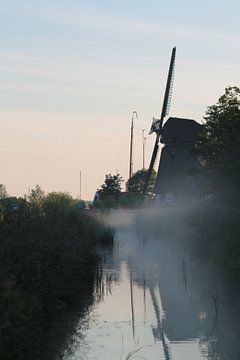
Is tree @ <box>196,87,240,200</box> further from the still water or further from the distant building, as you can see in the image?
the distant building

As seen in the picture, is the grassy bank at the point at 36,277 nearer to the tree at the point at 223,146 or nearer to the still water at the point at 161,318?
the still water at the point at 161,318

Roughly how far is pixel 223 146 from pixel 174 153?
33636 millimetres

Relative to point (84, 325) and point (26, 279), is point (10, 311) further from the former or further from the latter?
point (84, 325)

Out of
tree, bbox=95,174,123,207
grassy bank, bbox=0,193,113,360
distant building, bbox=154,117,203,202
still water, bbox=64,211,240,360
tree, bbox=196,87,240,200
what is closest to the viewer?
grassy bank, bbox=0,193,113,360

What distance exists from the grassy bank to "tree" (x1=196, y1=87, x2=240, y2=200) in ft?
32.2

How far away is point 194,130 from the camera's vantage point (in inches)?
2753

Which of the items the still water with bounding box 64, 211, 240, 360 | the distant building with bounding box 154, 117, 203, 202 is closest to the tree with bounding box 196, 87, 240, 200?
the still water with bounding box 64, 211, 240, 360

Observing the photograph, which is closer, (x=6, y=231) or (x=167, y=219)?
(x=6, y=231)

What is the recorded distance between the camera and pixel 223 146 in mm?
36562

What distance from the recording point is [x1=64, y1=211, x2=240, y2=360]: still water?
15273 millimetres

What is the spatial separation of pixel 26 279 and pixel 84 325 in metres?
2.97

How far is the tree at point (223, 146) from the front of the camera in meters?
34.7

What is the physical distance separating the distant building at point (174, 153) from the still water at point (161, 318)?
34.3 metres

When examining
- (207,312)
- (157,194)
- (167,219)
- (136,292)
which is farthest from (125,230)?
(207,312)
